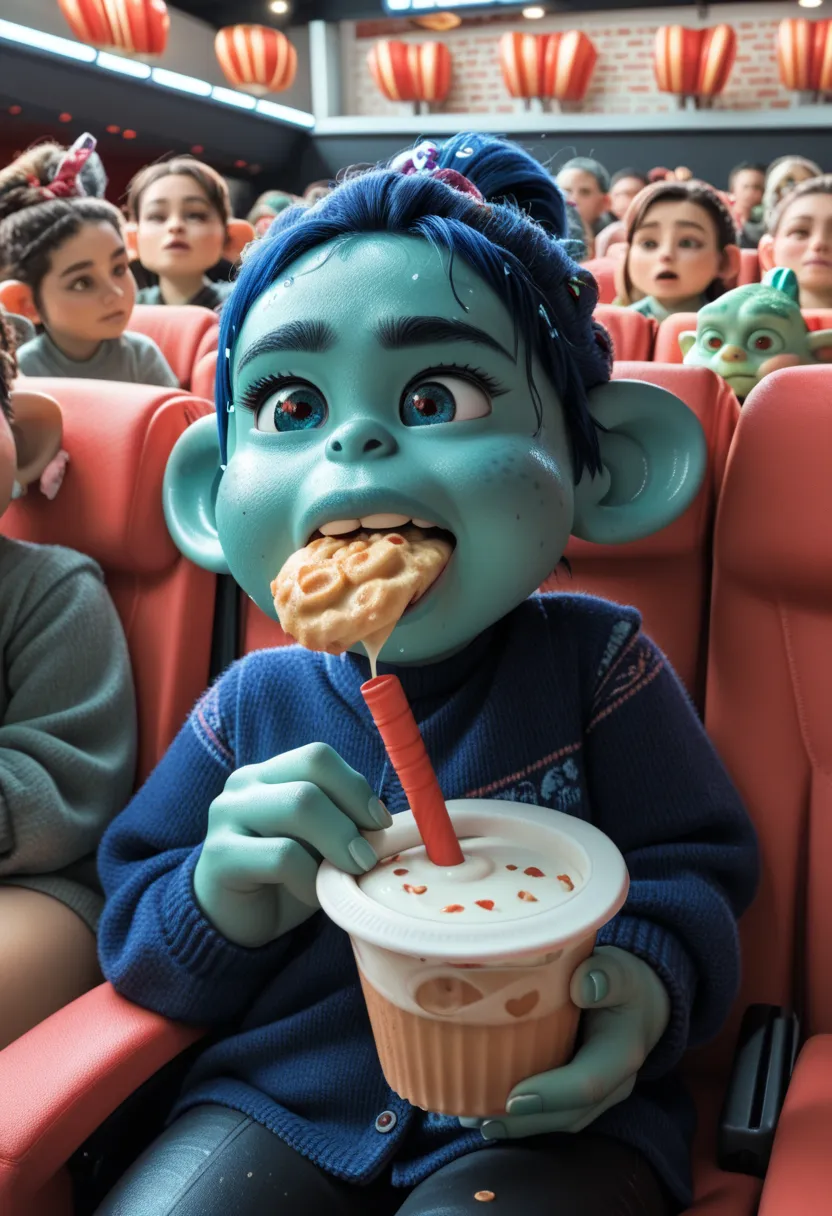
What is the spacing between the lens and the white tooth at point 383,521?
77cm

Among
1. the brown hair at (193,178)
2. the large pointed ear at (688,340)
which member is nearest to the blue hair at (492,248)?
the large pointed ear at (688,340)

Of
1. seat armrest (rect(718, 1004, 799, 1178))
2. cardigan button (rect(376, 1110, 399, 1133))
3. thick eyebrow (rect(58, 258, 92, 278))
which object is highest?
thick eyebrow (rect(58, 258, 92, 278))

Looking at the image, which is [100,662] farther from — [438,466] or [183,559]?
[438,466]

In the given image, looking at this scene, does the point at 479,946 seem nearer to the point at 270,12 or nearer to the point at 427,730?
the point at 427,730

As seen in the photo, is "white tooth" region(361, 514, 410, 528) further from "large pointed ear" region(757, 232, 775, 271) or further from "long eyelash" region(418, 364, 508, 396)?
"large pointed ear" region(757, 232, 775, 271)

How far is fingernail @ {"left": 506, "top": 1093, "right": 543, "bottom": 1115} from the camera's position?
2.27ft

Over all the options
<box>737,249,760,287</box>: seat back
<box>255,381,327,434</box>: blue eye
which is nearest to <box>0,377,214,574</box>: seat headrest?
<box>255,381,327,434</box>: blue eye

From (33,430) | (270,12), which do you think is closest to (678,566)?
(33,430)

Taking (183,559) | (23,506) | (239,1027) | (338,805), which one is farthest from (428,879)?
(23,506)

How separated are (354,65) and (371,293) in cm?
1123

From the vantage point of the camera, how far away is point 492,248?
2.72 feet

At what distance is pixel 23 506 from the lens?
1.35m

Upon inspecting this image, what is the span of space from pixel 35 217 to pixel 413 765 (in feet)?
7.09

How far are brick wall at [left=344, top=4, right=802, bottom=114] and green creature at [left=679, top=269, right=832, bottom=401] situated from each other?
8.82 meters
